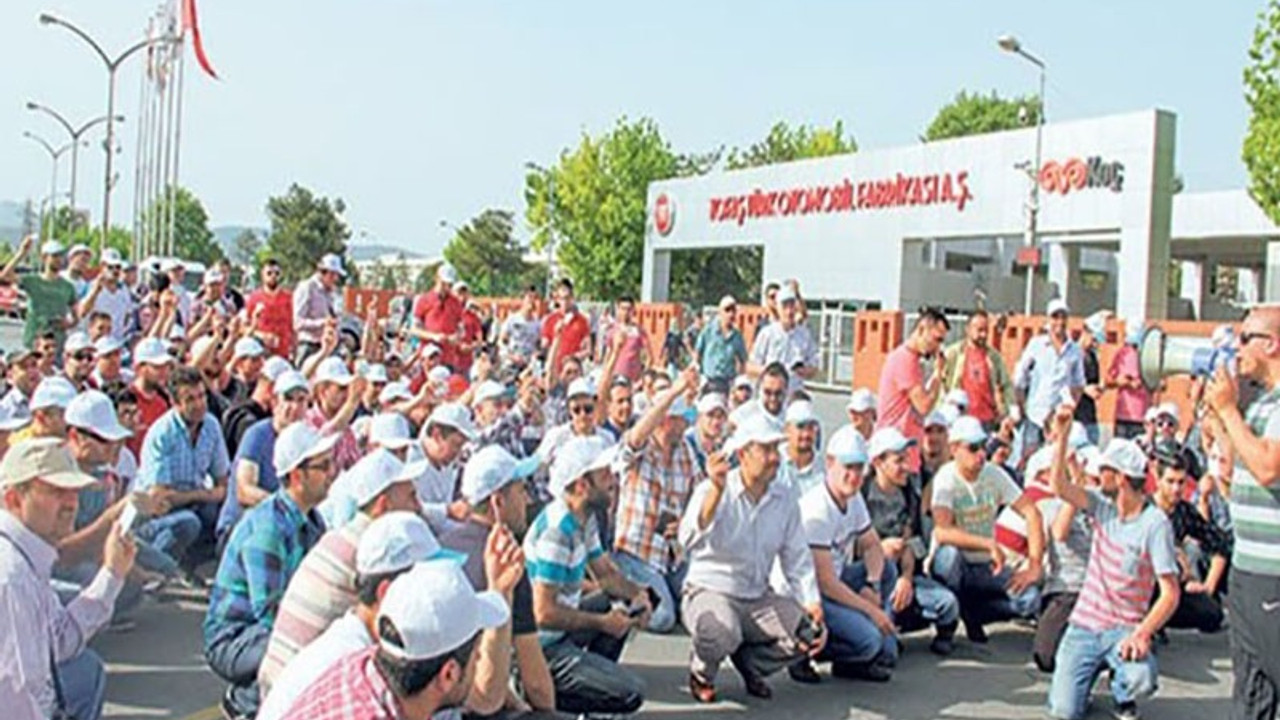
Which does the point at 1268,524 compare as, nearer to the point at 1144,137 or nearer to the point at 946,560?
the point at 946,560

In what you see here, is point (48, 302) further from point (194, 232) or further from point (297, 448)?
point (194, 232)

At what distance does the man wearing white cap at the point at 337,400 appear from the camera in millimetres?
7637

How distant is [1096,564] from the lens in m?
6.46

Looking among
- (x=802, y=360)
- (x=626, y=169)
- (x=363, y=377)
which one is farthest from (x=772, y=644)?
(x=626, y=169)

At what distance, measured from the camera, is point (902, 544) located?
23.9 ft

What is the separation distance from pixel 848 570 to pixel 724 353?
5.35 meters

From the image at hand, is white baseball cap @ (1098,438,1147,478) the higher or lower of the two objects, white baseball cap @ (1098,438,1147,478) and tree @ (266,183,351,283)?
the lower

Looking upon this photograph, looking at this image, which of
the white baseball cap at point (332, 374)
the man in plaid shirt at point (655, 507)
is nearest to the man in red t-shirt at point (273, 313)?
the white baseball cap at point (332, 374)

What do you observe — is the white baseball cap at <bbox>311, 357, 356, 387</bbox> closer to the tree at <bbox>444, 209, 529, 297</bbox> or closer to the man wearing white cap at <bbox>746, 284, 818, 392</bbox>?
the man wearing white cap at <bbox>746, 284, 818, 392</bbox>

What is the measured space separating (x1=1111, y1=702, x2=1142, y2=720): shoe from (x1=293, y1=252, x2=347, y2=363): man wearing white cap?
25.3 ft

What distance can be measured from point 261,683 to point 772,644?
2.68 metres

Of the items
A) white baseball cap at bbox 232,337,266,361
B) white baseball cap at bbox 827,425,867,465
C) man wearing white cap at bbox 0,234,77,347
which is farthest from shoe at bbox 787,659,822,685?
man wearing white cap at bbox 0,234,77,347

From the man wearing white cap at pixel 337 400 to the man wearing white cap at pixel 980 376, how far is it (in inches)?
192

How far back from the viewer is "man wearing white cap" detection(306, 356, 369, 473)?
7.64 meters
